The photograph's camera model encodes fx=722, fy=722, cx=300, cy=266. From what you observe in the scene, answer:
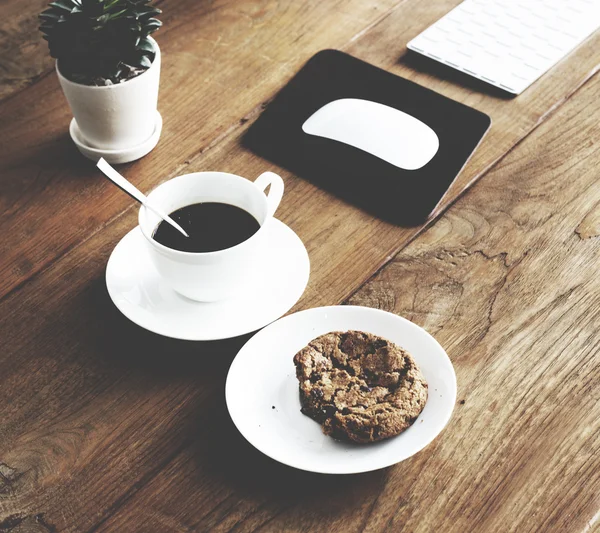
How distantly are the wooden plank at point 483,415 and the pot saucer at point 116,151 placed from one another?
0.45 metres

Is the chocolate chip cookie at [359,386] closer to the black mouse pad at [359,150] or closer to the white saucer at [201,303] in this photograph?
the white saucer at [201,303]

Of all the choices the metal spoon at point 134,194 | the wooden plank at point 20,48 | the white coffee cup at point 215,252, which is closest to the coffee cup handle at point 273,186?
the white coffee cup at point 215,252

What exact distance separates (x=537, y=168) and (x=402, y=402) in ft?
1.77

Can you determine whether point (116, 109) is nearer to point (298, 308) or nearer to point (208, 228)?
point (208, 228)

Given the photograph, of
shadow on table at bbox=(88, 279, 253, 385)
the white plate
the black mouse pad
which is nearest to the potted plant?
the black mouse pad

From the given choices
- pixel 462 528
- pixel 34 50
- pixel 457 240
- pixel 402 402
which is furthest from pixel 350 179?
pixel 34 50

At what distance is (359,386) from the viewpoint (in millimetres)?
793

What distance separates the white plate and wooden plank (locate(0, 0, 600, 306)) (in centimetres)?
11

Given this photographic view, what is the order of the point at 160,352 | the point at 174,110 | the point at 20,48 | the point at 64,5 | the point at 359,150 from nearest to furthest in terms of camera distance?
the point at 160,352
the point at 64,5
the point at 359,150
the point at 174,110
the point at 20,48

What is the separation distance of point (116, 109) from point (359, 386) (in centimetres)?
58

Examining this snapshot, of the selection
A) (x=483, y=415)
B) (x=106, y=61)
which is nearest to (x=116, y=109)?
(x=106, y=61)

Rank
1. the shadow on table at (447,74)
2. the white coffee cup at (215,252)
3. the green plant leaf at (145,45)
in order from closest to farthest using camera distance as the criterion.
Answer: the white coffee cup at (215,252) < the green plant leaf at (145,45) < the shadow on table at (447,74)

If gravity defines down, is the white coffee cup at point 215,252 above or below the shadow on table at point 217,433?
above

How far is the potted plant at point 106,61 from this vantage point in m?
1.01
